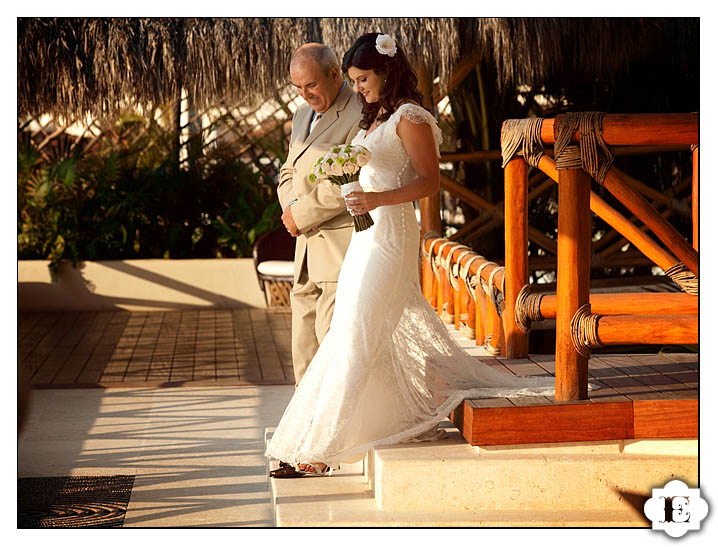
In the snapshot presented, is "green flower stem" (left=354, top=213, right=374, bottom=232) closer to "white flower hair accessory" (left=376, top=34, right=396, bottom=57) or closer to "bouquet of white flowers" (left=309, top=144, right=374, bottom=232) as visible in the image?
"bouquet of white flowers" (left=309, top=144, right=374, bottom=232)

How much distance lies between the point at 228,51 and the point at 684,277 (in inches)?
182

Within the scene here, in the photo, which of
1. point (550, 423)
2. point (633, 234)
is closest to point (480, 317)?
point (633, 234)

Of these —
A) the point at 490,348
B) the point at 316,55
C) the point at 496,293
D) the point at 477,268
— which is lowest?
the point at 490,348

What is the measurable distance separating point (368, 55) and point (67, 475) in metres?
1.89

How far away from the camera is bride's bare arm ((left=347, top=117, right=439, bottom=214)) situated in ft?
9.92

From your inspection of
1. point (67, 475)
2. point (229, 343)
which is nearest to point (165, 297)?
point (229, 343)

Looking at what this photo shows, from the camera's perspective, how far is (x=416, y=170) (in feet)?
10.1

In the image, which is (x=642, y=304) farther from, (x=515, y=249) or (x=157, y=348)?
(x=157, y=348)

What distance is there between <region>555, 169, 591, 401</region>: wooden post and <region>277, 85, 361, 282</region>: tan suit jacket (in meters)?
0.78

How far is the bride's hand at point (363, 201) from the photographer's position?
9.91 ft

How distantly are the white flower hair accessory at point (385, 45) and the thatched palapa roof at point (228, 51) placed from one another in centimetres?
310

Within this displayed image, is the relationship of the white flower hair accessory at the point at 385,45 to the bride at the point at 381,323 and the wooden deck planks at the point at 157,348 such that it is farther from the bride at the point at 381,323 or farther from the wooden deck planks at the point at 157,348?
the wooden deck planks at the point at 157,348

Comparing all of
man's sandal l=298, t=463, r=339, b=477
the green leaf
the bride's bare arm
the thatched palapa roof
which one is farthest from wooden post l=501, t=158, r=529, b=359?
the green leaf

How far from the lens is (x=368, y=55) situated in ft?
9.88
